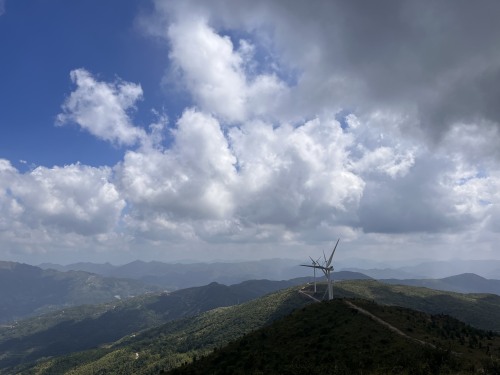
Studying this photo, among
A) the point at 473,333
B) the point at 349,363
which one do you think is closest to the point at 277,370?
the point at 349,363

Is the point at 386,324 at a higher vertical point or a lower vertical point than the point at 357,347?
higher

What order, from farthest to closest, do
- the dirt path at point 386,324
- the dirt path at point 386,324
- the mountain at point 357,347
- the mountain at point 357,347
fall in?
the dirt path at point 386,324 < the dirt path at point 386,324 < the mountain at point 357,347 < the mountain at point 357,347

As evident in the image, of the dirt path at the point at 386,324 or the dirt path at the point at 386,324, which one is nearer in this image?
the dirt path at the point at 386,324

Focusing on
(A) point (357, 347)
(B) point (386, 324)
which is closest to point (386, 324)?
(B) point (386, 324)

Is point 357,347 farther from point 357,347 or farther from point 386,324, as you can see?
point 386,324

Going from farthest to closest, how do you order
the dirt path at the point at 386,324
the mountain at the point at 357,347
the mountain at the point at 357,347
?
the dirt path at the point at 386,324, the mountain at the point at 357,347, the mountain at the point at 357,347

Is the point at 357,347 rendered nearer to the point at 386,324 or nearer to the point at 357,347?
the point at 357,347

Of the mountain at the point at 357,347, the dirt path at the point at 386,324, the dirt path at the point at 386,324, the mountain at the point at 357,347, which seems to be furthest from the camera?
the dirt path at the point at 386,324

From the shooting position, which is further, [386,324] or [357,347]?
[386,324]
